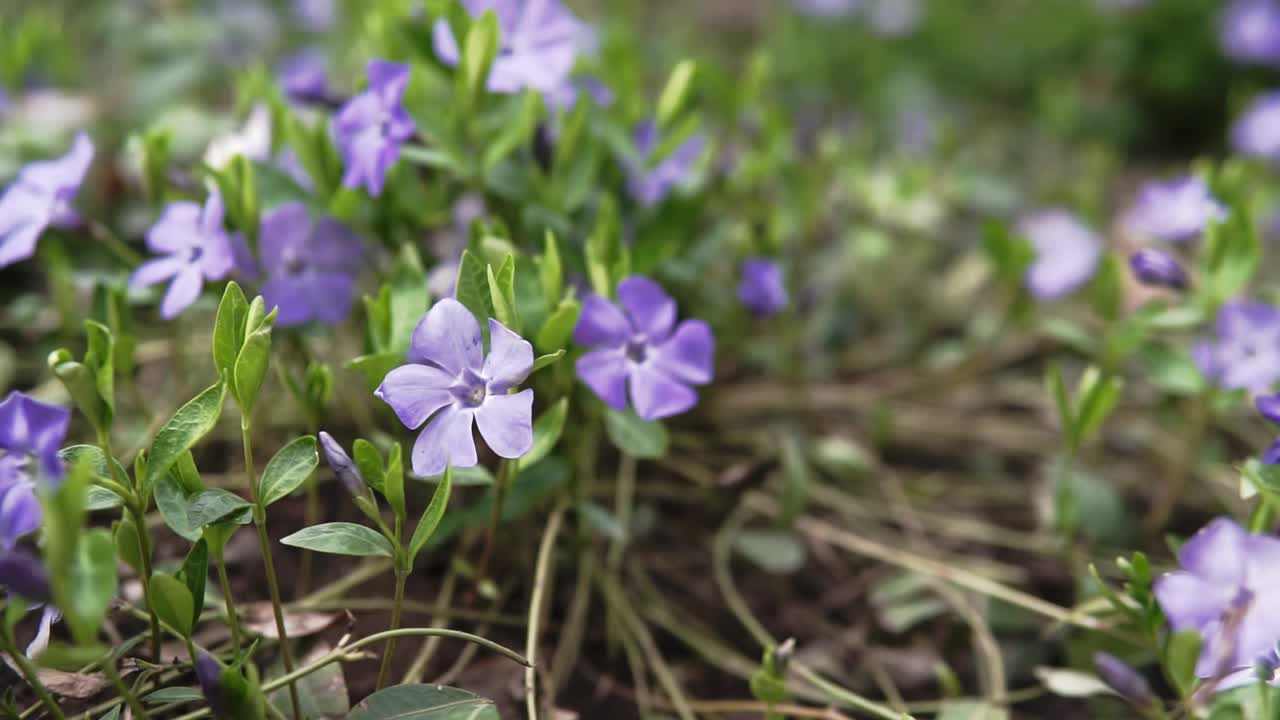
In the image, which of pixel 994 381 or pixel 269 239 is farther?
pixel 994 381

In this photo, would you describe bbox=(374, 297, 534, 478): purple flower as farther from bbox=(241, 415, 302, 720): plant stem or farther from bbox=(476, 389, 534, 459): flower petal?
bbox=(241, 415, 302, 720): plant stem

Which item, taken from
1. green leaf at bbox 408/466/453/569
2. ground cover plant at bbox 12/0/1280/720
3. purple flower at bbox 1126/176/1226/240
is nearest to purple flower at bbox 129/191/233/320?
ground cover plant at bbox 12/0/1280/720

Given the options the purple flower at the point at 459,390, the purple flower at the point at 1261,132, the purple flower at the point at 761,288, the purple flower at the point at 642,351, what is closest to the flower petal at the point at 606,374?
the purple flower at the point at 642,351

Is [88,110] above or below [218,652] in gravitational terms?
above

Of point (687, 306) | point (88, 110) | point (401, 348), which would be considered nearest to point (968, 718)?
point (687, 306)

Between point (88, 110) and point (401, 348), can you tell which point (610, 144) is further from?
point (88, 110)

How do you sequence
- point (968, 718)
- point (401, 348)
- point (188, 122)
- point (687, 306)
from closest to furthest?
point (401, 348) → point (968, 718) → point (687, 306) → point (188, 122)

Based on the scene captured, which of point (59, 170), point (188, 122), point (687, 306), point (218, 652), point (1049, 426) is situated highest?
point (59, 170)
